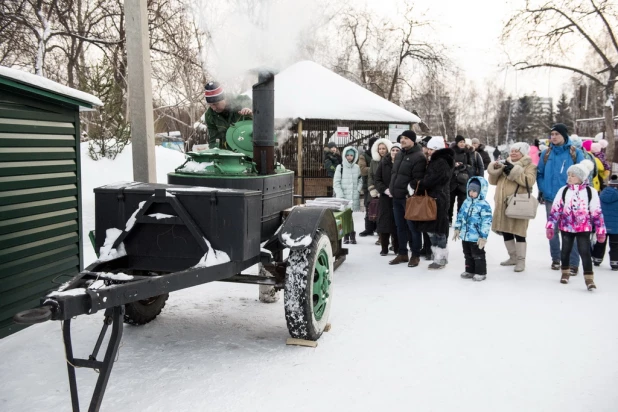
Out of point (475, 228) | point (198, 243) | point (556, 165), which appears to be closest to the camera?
point (198, 243)

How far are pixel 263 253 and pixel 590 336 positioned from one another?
3.04 metres

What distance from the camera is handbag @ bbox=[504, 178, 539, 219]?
6961 mm

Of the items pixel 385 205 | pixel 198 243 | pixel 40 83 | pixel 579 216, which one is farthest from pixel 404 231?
pixel 40 83

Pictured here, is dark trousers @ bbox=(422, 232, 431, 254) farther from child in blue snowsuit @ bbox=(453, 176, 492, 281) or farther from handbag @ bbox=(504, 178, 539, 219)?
handbag @ bbox=(504, 178, 539, 219)

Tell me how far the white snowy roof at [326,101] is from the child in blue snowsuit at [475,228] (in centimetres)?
703

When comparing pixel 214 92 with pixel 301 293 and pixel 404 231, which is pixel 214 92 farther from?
pixel 404 231

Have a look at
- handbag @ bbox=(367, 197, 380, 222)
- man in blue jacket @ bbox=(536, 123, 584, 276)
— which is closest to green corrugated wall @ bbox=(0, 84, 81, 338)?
handbag @ bbox=(367, 197, 380, 222)

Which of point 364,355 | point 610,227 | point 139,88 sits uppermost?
point 139,88

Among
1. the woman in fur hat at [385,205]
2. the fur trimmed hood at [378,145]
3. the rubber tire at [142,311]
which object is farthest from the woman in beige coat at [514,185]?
the rubber tire at [142,311]

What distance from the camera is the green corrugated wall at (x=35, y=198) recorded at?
4.65 meters

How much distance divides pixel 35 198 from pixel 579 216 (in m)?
5.96

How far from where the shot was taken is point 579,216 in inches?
247

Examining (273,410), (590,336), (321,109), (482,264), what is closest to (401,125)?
(321,109)

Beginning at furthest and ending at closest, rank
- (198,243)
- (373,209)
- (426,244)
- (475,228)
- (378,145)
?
(373,209) < (378,145) < (426,244) < (475,228) < (198,243)
